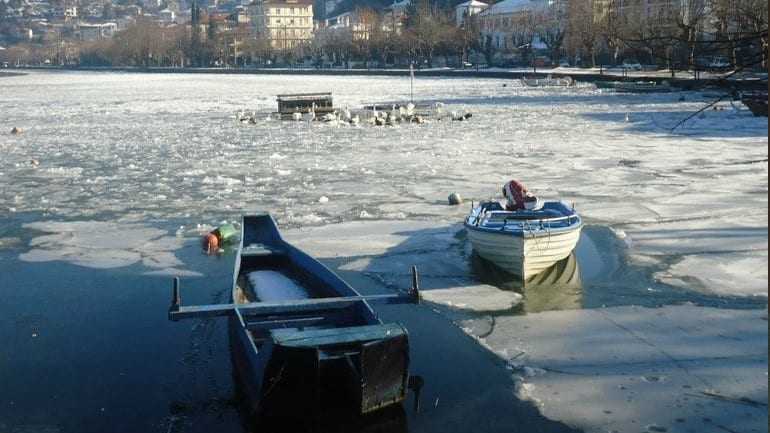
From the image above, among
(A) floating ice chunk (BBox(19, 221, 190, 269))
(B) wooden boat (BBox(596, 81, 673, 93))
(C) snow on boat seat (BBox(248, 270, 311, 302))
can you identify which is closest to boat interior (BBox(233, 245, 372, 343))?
(C) snow on boat seat (BBox(248, 270, 311, 302))

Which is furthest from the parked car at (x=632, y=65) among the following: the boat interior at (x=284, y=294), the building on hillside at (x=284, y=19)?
the building on hillside at (x=284, y=19)

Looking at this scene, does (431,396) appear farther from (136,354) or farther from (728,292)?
(728,292)

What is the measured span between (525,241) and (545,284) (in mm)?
581

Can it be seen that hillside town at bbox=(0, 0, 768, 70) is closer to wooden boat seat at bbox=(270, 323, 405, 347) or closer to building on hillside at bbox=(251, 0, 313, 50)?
building on hillside at bbox=(251, 0, 313, 50)

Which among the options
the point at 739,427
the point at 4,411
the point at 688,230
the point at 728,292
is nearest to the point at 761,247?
the point at 688,230

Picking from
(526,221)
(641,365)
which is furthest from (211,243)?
(641,365)

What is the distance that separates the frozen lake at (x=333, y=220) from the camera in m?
8.34

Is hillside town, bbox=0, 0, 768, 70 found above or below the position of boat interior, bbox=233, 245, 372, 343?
above

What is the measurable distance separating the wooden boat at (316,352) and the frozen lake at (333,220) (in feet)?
1.05

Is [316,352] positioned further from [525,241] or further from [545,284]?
[545,284]

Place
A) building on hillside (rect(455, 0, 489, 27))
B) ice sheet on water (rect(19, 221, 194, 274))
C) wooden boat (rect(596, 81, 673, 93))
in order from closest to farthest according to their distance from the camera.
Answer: ice sheet on water (rect(19, 221, 194, 274)) < wooden boat (rect(596, 81, 673, 93)) < building on hillside (rect(455, 0, 489, 27))

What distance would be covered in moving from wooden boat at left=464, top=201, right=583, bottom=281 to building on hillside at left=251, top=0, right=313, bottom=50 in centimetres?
14779

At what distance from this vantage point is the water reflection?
927 cm

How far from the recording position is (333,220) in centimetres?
1348
